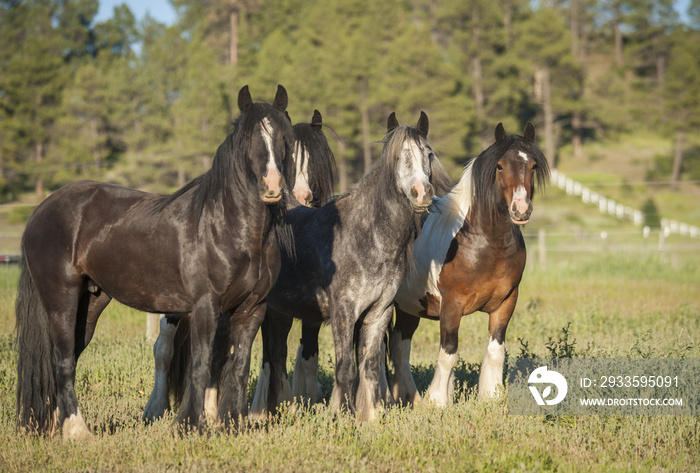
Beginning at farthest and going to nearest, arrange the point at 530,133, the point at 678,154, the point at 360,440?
the point at 678,154
the point at 530,133
the point at 360,440

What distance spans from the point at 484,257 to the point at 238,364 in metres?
2.38

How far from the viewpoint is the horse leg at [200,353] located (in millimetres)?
5125

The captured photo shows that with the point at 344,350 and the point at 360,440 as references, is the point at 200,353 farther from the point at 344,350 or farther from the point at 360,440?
the point at 360,440

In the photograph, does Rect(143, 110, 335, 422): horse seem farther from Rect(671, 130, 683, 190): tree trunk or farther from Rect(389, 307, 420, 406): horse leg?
Rect(671, 130, 683, 190): tree trunk

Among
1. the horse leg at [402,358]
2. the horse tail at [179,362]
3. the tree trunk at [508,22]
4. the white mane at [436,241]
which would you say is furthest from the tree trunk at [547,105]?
the horse tail at [179,362]

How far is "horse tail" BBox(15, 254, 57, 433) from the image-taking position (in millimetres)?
5637

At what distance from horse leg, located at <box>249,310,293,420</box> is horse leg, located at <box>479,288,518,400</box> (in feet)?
5.83

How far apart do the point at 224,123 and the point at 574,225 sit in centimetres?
2012

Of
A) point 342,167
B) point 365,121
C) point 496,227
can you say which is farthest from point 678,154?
point 496,227

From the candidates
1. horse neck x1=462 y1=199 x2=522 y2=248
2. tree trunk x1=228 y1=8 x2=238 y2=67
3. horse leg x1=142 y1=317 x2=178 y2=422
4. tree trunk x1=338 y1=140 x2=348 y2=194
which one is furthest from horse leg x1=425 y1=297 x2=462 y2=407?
tree trunk x1=228 y1=8 x2=238 y2=67

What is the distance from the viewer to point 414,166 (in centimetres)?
562

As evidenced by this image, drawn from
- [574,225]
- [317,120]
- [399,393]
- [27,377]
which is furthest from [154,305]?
[574,225]

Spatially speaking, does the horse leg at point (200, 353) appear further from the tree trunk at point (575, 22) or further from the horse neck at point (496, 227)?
the tree trunk at point (575, 22)

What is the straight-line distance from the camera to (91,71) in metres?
47.6
